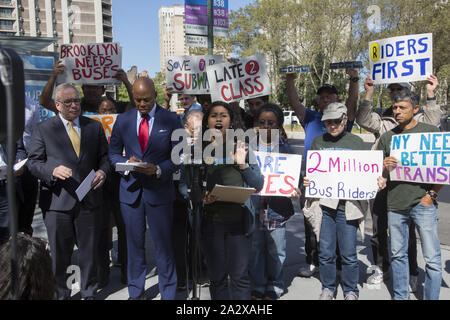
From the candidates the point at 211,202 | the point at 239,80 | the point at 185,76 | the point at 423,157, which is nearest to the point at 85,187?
the point at 211,202

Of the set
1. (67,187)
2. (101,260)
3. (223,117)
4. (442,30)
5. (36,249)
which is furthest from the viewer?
(442,30)

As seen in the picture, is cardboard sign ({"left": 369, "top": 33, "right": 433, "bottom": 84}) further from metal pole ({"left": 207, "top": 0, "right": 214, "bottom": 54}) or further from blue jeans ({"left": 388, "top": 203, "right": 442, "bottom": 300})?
metal pole ({"left": 207, "top": 0, "right": 214, "bottom": 54})

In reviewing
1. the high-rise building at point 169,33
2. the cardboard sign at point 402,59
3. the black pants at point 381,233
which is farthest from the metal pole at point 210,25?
the high-rise building at point 169,33

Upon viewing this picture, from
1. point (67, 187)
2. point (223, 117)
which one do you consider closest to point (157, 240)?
point (67, 187)

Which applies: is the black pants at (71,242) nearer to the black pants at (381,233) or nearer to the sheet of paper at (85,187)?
the sheet of paper at (85,187)

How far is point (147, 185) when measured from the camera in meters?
3.80

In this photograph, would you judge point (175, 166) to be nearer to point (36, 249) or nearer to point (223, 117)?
point (223, 117)

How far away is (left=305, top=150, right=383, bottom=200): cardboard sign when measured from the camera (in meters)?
3.68

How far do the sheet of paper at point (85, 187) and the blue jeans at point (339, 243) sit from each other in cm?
223

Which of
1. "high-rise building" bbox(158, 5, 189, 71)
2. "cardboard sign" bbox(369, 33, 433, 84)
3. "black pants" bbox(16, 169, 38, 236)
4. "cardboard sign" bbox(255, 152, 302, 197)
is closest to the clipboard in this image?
"cardboard sign" bbox(255, 152, 302, 197)

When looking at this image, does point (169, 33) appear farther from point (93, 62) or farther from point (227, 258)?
point (227, 258)

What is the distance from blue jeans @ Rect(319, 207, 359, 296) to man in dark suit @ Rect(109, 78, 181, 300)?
1.46 m

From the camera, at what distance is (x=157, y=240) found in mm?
3850
